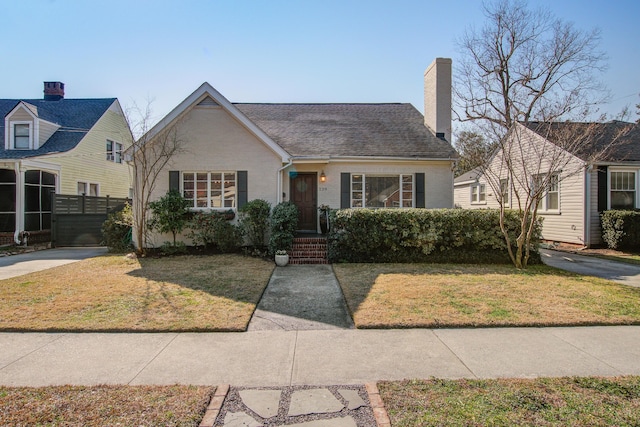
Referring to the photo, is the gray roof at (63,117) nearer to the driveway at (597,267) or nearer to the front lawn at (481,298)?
the front lawn at (481,298)

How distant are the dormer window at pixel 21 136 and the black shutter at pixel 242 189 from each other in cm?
1122

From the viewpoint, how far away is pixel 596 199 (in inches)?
504

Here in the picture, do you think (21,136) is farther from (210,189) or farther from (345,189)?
(345,189)

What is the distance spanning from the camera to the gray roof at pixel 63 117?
15249mm

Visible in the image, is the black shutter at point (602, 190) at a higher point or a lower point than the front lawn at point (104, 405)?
higher

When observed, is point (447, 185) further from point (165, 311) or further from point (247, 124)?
point (165, 311)

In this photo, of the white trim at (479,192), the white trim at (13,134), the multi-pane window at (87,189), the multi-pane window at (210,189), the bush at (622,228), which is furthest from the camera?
the white trim at (479,192)

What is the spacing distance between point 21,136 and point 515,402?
20052 millimetres

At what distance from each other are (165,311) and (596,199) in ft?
48.5

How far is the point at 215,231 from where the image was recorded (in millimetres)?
10656

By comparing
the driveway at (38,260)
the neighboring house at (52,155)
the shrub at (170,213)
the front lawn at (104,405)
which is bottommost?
the front lawn at (104,405)

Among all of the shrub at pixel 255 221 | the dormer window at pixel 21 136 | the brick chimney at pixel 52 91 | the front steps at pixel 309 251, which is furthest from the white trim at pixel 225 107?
the brick chimney at pixel 52 91

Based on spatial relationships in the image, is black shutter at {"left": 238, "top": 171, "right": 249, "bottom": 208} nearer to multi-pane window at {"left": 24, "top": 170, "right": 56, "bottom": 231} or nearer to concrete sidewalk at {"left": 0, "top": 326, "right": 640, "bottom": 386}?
concrete sidewalk at {"left": 0, "top": 326, "right": 640, "bottom": 386}

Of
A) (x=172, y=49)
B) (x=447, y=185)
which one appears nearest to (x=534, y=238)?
(x=447, y=185)
